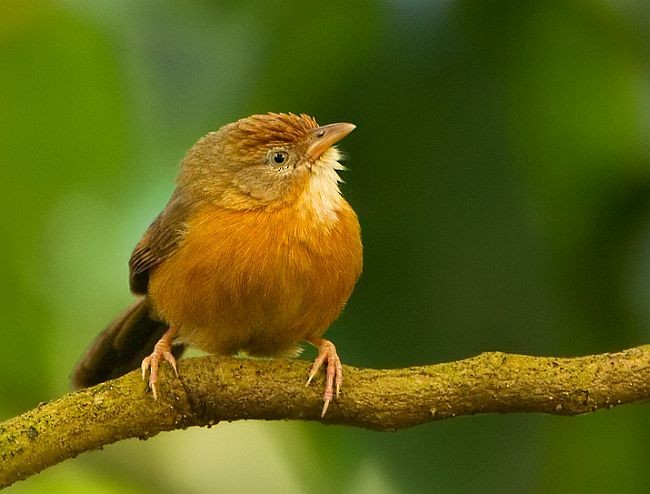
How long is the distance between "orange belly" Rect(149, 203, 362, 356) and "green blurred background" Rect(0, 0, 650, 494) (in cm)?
42

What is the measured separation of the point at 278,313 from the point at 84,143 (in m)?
1.16

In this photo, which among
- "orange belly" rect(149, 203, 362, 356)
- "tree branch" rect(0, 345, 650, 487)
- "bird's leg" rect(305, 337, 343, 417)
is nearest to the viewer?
"tree branch" rect(0, 345, 650, 487)

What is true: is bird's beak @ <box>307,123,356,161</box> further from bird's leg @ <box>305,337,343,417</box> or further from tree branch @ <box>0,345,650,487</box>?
tree branch @ <box>0,345,650,487</box>

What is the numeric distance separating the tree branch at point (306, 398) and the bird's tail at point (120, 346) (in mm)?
870

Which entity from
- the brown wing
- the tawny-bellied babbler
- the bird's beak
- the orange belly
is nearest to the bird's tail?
the tawny-bellied babbler

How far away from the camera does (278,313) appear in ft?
10.5

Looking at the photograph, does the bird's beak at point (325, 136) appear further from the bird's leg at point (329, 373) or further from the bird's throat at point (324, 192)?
the bird's leg at point (329, 373)

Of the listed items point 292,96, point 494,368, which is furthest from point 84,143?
point 494,368

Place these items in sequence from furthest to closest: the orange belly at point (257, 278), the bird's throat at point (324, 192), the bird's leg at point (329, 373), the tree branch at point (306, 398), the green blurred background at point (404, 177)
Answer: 1. the green blurred background at point (404, 177)
2. the bird's throat at point (324, 192)
3. the orange belly at point (257, 278)
4. the bird's leg at point (329, 373)
5. the tree branch at point (306, 398)

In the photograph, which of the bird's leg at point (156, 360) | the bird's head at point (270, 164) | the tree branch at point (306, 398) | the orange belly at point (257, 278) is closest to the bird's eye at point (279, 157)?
the bird's head at point (270, 164)

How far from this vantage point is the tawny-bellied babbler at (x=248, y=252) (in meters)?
3.18

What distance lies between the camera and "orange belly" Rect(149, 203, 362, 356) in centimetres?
317

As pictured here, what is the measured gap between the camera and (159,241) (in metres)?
3.45

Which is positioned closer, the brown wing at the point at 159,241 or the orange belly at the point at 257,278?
the orange belly at the point at 257,278
